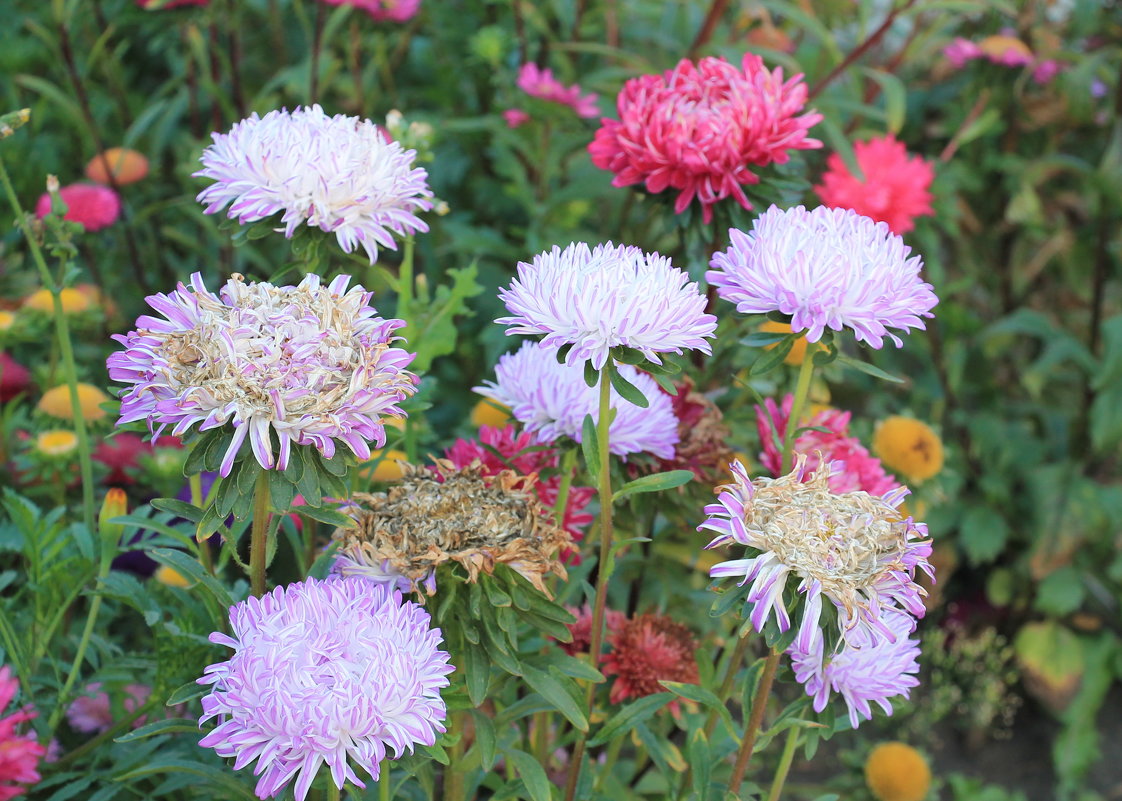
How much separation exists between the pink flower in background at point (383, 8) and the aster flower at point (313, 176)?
0.95m

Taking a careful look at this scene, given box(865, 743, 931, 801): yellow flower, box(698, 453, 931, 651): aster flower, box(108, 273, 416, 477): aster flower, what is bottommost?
box(865, 743, 931, 801): yellow flower

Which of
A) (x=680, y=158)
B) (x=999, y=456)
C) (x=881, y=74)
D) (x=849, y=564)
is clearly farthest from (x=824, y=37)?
(x=849, y=564)

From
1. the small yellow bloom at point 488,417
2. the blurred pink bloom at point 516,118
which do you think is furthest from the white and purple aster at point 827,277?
the blurred pink bloom at point 516,118

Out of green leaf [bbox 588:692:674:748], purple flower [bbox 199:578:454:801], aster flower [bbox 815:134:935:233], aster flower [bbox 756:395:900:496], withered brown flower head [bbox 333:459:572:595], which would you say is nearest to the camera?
purple flower [bbox 199:578:454:801]

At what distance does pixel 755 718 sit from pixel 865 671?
0.34ft

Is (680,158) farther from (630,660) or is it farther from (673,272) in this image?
(630,660)

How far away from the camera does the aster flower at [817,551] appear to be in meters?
0.79

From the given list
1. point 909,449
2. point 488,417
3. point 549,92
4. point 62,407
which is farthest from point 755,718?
point 549,92

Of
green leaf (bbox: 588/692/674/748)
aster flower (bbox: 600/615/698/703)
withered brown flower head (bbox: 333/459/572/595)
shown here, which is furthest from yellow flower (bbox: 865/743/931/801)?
withered brown flower head (bbox: 333/459/572/595)

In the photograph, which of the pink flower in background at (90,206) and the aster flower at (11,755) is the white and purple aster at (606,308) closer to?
the aster flower at (11,755)

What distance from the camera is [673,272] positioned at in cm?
88

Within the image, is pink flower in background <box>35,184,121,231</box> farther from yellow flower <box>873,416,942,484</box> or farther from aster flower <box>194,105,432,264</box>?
yellow flower <box>873,416,942,484</box>

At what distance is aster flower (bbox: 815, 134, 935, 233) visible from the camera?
178 centimetres

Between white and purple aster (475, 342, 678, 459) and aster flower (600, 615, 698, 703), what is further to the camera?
aster flower (600, 615, 698, 703)
